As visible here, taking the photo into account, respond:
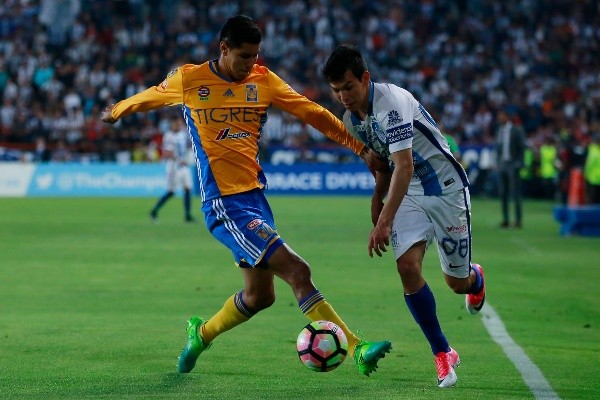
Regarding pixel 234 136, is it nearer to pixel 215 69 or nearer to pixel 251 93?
pixel 251 93

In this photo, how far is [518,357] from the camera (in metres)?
8.88

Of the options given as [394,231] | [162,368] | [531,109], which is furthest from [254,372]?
[531,109]

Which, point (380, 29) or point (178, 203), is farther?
point (380, 29)

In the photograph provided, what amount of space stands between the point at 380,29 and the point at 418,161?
124 ft

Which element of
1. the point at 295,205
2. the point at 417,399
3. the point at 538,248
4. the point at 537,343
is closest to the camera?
the point at 417,399

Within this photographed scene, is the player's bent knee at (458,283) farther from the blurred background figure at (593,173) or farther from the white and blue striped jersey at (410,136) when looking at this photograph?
the blurred background figure at (593,173)

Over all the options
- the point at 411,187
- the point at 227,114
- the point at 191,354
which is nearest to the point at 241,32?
the point at 227,114

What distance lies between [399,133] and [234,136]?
1144mm

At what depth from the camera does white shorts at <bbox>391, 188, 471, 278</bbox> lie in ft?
26.3

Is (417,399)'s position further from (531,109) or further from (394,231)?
(531,109)

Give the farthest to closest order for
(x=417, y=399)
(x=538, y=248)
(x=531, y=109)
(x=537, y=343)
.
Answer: (x=531, y=109) → (x=538, y=248) → (x=537, y=343) → (x=417, y=399)

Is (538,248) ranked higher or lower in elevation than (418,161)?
lower

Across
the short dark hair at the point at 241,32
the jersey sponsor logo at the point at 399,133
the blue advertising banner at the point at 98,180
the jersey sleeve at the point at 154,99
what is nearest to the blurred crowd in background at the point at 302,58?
the blue advertising banner at the point at 98,180

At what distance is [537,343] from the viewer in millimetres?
9672
